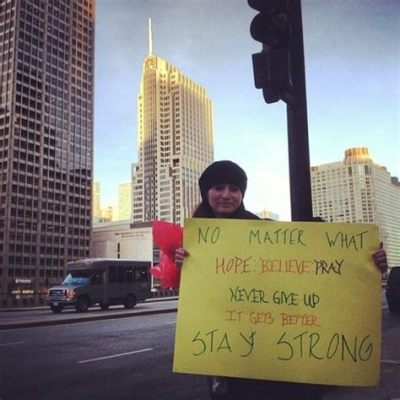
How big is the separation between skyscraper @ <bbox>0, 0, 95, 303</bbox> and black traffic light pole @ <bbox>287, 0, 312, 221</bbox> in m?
132

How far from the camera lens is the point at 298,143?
10.4 ft

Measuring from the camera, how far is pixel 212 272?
9.23 feet

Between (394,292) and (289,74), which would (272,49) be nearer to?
(289,74)

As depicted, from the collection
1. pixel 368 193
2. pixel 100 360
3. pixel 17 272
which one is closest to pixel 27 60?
pixel 17 272

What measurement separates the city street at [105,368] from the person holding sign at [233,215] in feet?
11.0

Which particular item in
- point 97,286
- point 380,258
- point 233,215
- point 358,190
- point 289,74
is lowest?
point 97,286

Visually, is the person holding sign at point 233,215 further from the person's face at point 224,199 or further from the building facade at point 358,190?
the building facade at point 358,190

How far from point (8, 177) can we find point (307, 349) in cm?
13878

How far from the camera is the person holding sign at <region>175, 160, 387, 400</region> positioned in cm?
275

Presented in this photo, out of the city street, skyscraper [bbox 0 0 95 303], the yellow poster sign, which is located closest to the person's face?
the yellow poster sign

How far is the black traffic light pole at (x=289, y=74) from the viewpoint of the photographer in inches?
122

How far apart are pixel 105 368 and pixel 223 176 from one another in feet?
19.1

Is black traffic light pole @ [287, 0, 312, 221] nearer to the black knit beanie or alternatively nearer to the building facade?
the black knit beanie

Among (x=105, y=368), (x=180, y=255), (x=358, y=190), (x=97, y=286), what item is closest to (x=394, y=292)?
(x=97, y=286)
